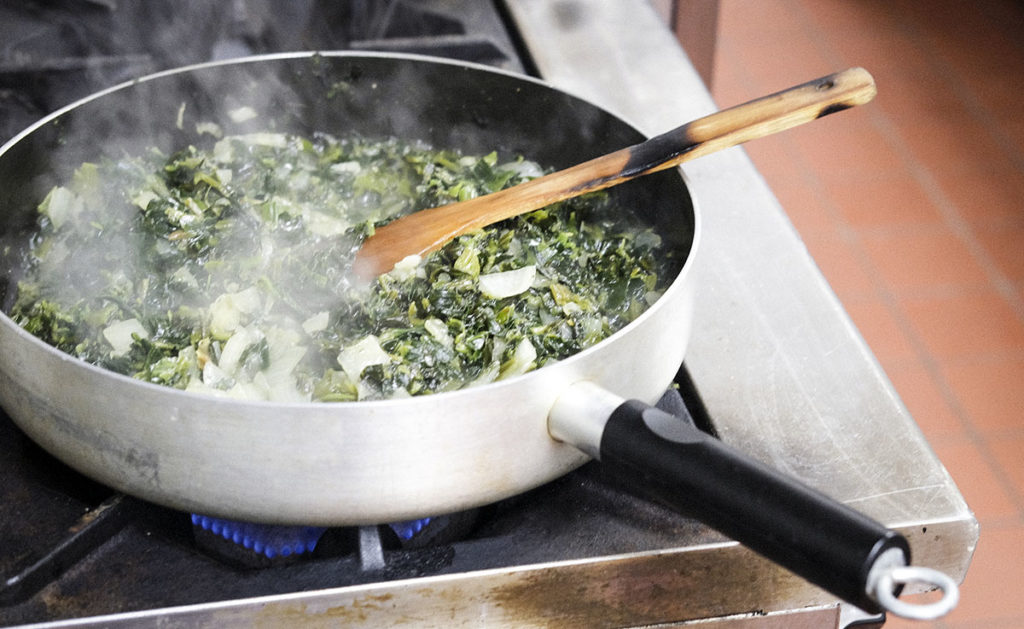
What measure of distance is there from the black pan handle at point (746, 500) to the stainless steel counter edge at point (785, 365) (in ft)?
1.10

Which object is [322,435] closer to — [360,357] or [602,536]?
[360,357]

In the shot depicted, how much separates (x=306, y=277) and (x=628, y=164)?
51 centimetres

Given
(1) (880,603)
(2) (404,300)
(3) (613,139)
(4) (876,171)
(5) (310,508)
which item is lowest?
(1) (880,603)

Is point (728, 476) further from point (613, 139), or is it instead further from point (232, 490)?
point (613, 139)

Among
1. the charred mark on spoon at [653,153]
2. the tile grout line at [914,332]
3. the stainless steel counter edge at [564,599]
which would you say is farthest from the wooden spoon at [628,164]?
the tile grout line at [914,332]

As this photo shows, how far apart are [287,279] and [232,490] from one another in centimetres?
50

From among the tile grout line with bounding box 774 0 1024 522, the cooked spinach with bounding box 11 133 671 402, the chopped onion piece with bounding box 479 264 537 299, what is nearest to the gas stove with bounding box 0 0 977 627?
the cooked spinach with bounding box 11 133 671 402

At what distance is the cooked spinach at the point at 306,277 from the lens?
1.29 m

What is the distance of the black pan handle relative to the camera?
0.83m

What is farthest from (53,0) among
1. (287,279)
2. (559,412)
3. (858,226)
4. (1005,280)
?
(1005,280)

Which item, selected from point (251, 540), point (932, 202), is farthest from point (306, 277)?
point (932, 202)

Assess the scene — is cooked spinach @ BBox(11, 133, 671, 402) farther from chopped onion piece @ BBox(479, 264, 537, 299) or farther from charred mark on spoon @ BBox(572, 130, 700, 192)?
charred mark on spoon @ BBox(572, 130, 700, 192)

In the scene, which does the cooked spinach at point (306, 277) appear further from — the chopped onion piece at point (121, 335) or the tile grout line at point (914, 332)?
the tile grout line at point (914, 332)

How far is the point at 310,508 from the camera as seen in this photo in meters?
1.05
